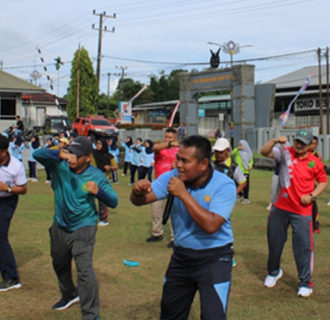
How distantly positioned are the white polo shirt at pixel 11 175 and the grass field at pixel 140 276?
4.37ft

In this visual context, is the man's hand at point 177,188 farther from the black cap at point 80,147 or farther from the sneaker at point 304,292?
the sneaker at point 304,292

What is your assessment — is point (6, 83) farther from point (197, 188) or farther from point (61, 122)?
point (197, 188)

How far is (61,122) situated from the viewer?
38875 millimetres

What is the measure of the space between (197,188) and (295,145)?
2760 millimetres

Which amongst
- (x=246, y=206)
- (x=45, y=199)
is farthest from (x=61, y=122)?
(x=246, y=206)

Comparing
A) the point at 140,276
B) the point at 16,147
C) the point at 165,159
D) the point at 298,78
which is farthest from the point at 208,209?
the point at 298,78

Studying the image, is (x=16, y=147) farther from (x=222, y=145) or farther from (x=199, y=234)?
(x=199, y=234)

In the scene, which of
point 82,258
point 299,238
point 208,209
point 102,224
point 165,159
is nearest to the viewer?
point 208,209

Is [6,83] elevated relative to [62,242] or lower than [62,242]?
elevated

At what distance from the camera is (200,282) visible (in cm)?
348

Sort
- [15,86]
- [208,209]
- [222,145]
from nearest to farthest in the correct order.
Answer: [208,209] → [222,145] → [15,86]

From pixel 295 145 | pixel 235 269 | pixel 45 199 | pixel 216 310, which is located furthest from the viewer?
pixel 45 199

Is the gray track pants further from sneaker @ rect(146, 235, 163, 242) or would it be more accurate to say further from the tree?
the tree

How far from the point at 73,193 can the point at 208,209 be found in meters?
1.81
